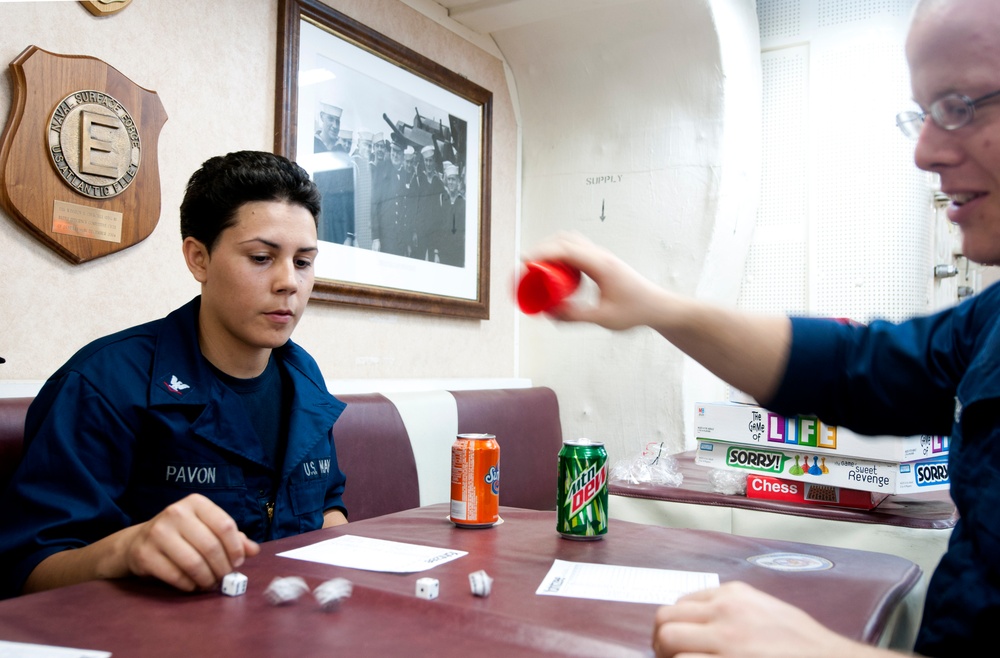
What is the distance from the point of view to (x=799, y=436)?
1611 millimetres

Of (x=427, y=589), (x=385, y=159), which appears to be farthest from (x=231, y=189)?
(x=385, y=159)

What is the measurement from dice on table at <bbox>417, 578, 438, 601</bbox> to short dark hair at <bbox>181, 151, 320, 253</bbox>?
86 centimetres

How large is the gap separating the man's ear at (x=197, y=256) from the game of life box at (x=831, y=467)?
117 centimetres

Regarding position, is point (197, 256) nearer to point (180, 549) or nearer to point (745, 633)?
point (180, 549)

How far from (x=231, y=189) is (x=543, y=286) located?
2.28 feet

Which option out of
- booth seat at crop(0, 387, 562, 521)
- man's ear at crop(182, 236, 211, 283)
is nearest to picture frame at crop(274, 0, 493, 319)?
booth seat at crop(0, 387, 562, 521)

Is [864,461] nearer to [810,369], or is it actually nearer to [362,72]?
[810,369]

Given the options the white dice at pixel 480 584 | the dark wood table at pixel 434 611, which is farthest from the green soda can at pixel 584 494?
the white dice at pixel 480 584

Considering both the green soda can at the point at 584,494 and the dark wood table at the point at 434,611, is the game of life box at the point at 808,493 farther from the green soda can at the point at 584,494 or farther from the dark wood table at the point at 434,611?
the green soda can at the point at 584,494

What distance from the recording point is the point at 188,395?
1204 millimetres

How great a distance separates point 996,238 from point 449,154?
212 cm

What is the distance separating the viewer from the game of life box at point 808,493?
1.57 metres

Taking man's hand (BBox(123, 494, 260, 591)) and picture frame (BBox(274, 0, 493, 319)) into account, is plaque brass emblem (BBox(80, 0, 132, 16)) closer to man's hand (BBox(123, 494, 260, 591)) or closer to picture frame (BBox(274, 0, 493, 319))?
picture frame (BBox(274, 0, 493, 319))

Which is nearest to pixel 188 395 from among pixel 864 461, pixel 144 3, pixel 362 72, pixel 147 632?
pixel 147 632
